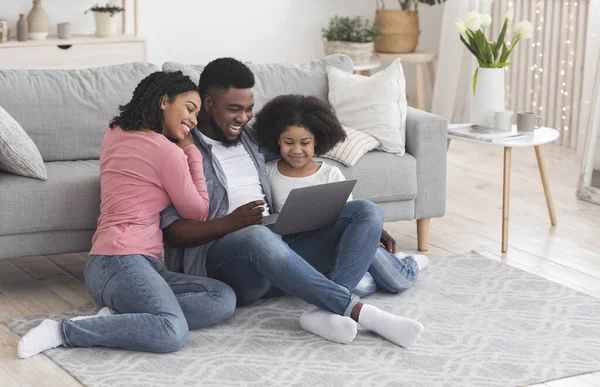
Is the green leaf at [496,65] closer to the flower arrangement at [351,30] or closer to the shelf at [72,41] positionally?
the flower arrangement at [351,30]

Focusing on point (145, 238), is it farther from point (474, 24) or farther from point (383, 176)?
point (474, 24)

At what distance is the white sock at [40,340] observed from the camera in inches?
105

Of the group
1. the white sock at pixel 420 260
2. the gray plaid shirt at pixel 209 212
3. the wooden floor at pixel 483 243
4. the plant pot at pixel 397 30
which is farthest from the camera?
the plant pot at pixel 397 30

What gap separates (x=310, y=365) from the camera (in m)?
2.65

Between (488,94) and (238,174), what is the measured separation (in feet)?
4.91

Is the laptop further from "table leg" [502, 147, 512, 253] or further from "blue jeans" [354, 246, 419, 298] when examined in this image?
"table leg" [502, 147, 512, 253]

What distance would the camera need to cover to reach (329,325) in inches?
110

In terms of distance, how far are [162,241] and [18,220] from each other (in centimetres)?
52

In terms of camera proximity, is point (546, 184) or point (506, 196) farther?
point (546, 184)

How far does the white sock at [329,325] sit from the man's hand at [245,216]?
32 centimetres

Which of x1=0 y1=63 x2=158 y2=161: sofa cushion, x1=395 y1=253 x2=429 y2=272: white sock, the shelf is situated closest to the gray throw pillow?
x1=0 y1=63 x2=158 y2=161: sofa cushion

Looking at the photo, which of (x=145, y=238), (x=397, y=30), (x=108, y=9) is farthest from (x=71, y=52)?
(x=145, y=238)

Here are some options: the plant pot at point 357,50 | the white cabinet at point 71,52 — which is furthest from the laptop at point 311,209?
the plant pot at point 357,50

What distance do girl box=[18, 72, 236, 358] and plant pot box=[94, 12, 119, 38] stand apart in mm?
2631
